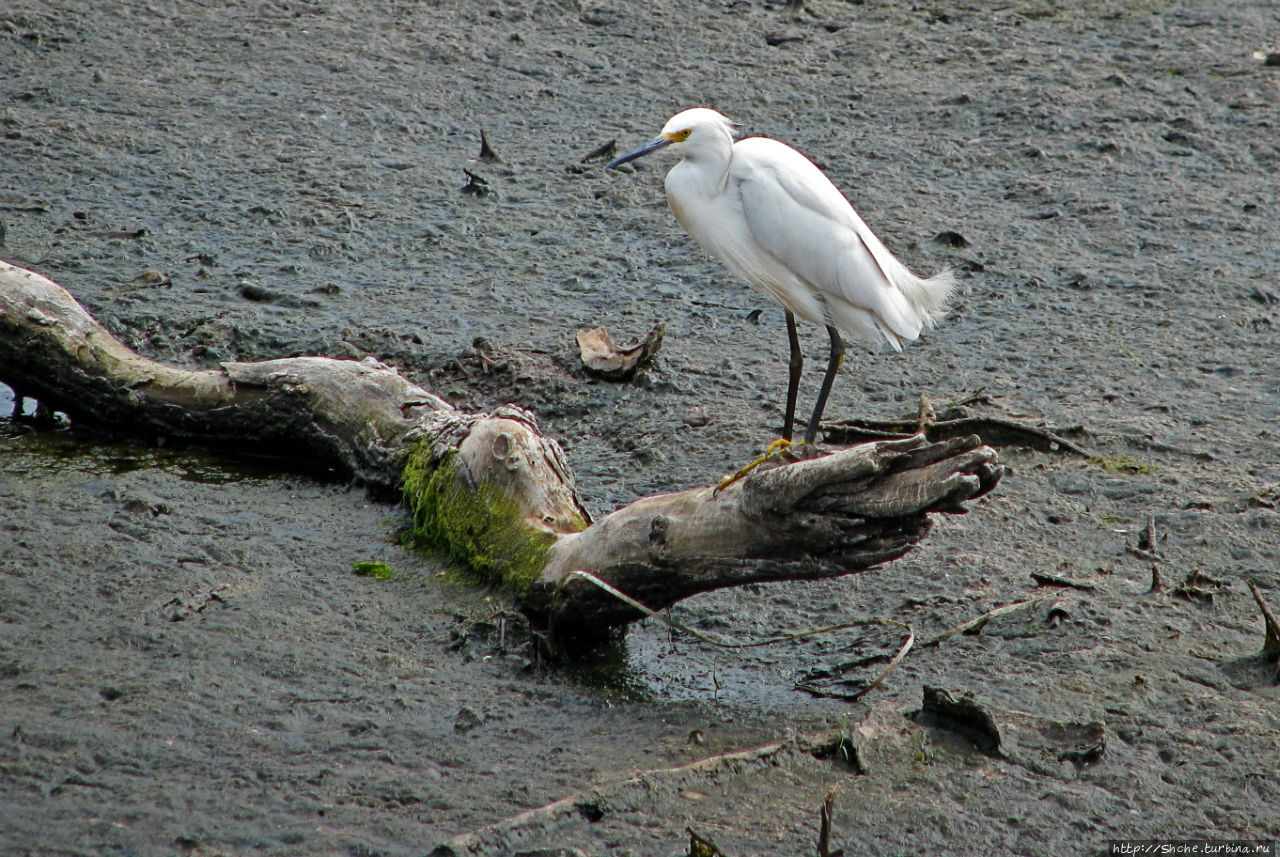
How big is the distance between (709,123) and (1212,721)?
250 cm

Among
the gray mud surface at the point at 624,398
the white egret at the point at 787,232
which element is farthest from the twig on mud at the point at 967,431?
the white egret at the point at 787,232

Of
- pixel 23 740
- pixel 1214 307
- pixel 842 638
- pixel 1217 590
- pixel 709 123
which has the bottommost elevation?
pixel 23 740

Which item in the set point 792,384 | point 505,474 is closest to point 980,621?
point 792,384

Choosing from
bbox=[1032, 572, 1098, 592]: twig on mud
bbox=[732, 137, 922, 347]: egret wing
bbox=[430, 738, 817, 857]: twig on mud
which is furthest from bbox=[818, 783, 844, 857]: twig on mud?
bbox=[732, 137, 922, 347]: egret wing

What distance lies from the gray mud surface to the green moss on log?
111 millimetres

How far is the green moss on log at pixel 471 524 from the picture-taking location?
3795 mm

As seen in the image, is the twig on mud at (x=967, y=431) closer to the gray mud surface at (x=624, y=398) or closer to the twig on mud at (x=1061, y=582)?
the gray mud surface at (x=624, y=398)

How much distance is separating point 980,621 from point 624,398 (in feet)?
6.33

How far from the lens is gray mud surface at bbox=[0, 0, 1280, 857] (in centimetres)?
309

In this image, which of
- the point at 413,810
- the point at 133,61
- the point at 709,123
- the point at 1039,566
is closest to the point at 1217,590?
the point at 1039,566

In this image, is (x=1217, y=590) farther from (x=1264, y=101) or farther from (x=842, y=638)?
(x=1264, y=101)

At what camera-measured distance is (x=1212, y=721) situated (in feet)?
10.9

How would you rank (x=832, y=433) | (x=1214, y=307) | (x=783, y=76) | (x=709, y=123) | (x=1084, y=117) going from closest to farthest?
(x=709, y=123) → (x=832, y=433) → (x=1214, y=307) → (x=1084, y=117) → (x=783, y=76)

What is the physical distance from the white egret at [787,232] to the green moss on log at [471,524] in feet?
3.72
